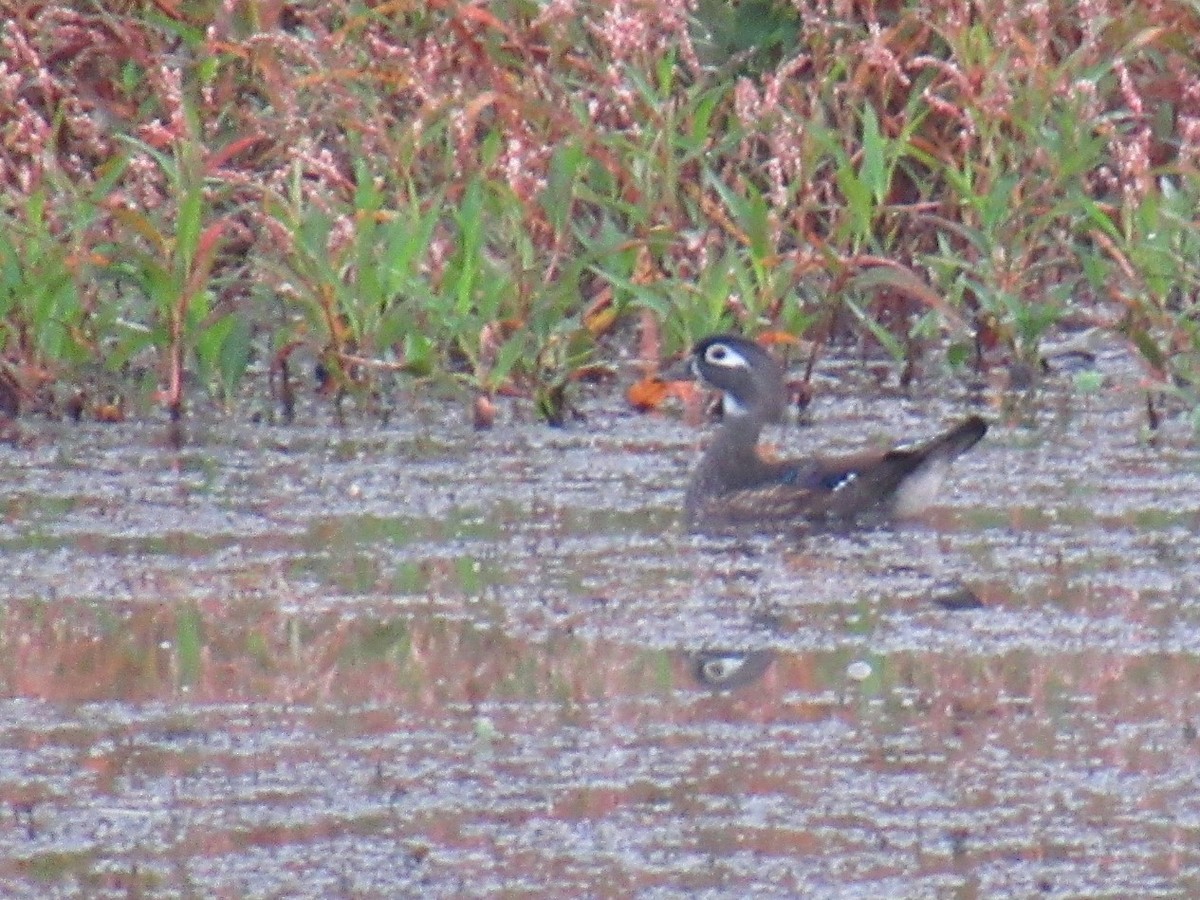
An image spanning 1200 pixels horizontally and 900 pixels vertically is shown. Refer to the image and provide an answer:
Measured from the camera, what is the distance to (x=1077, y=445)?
8.36 meters

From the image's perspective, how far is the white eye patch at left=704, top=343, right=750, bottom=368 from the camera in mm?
8312

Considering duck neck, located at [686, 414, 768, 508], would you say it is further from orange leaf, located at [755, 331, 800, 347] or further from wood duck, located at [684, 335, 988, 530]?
orange leaf, located at [755, 331, 800, 347]

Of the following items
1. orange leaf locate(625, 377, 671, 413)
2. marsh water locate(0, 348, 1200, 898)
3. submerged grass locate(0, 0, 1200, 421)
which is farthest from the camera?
orange leaf locate(625, 377, 671, 413)

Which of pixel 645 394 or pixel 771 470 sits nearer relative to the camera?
pixel 771 470

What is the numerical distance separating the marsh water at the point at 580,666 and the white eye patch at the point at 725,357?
0.95ft

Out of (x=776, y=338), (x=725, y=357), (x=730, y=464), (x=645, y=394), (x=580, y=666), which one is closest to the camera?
(x=580, y=666)

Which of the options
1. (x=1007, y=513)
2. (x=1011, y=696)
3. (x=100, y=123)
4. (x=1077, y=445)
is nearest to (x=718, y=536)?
(x=1007, y=513)

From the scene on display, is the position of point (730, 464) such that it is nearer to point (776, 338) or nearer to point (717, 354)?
point (717, 354)

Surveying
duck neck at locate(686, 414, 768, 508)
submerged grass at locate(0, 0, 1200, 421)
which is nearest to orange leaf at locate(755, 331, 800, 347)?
submerged grass at locate(0, 0, 1200, 421)

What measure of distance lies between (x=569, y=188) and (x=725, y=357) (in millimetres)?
946

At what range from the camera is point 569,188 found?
9.04 m

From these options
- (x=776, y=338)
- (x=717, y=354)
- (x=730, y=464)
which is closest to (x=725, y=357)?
(x=717, y=354)

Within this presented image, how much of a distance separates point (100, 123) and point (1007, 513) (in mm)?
3635

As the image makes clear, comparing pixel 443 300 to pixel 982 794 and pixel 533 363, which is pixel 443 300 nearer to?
pixel 533 363
